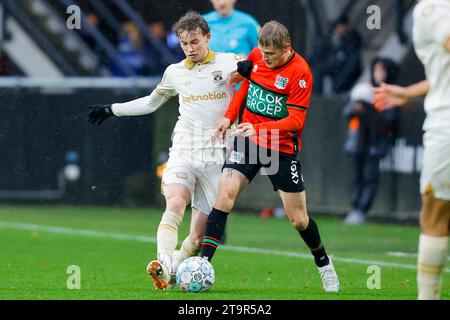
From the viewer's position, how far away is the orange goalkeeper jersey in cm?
899

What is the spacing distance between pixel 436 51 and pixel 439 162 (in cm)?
63

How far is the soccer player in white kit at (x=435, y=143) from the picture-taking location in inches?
259

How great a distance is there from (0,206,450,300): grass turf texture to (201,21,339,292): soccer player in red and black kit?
516mm

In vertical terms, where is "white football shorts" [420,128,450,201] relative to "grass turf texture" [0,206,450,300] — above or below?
above

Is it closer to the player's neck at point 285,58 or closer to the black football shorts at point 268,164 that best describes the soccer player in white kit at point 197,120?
the black football shorts at point 268,164

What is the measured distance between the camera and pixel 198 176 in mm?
9406

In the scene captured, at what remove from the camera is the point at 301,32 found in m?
18.2

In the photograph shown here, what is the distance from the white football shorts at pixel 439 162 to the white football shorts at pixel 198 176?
9.88ft

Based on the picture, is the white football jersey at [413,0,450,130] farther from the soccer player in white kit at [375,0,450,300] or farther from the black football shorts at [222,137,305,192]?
the black football shorts at [222,137,305,192]

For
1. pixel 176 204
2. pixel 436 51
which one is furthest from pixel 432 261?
pixel 176 204

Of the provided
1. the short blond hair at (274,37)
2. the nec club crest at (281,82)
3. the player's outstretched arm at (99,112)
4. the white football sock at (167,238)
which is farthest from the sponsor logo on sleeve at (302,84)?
the player's outstretched arm at (99,112)

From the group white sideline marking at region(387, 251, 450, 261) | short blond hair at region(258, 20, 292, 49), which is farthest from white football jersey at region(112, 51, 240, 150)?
white sideline marking at region(387, 251, 450, 261)

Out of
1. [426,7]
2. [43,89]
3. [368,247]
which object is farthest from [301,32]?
[426,7]

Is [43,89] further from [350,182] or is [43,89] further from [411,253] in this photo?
[411,253]
